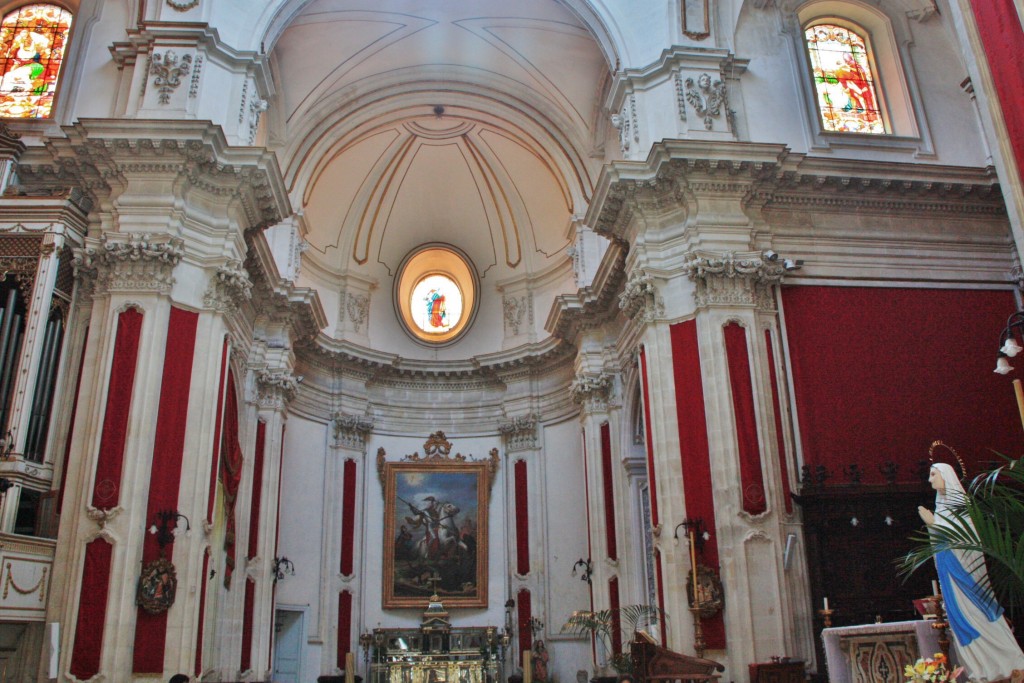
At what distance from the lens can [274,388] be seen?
2020 centimetres

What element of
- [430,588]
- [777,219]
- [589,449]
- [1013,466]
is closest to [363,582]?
[430,588]

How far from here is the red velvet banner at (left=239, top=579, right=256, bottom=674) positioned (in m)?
18.2

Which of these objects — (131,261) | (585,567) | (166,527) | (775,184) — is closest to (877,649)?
(775,184)

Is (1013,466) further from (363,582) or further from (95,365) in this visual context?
(363,582)

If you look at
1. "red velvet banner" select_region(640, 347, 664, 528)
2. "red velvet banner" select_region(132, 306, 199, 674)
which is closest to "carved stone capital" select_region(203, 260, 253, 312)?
"red velvet banner" select_region(132, 306, 199, 674)

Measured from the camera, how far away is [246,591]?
18656 millimetres

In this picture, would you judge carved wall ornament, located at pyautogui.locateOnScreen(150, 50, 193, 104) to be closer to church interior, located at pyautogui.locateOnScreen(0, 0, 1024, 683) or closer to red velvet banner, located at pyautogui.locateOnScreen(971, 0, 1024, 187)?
church interior, located at pyautogui.locateOnScreen(0, 0, 1024, 683)

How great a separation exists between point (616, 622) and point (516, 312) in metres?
9.89

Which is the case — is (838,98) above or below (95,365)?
above

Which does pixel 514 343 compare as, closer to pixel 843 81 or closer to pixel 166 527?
pixel 843 81

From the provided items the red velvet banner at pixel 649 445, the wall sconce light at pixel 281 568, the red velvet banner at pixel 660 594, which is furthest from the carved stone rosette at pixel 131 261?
the red velvet banner at pixel 660 594

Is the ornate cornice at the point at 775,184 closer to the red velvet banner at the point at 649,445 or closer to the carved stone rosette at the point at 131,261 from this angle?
the red velvet banner at the point at 649,445

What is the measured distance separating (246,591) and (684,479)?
32.1 ft

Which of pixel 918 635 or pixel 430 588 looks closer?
pixel 918 635
